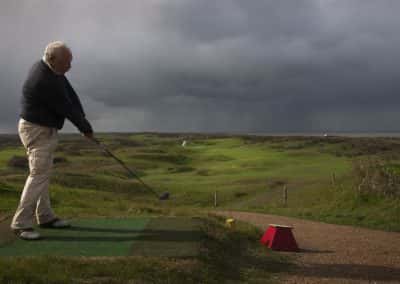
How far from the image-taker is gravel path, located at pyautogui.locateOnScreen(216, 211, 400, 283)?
313 inches

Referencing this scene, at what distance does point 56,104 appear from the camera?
25.3 feet

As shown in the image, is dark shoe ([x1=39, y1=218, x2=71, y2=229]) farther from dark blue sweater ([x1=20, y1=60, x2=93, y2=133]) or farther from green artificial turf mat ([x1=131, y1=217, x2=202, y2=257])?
dark blue sweater ([x1=20, y1=60, x2=93, y2=133])

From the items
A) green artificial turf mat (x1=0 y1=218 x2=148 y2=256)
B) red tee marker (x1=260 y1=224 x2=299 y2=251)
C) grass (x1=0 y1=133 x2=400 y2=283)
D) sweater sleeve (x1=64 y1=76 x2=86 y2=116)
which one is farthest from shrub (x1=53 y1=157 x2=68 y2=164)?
sweater sleeve (x1=64 y1=76 x2=86 y2=116)

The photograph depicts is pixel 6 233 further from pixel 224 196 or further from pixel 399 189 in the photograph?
pixel 224 196

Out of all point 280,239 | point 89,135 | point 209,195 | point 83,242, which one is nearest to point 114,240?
point 83,242

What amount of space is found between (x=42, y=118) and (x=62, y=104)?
34 centimetres

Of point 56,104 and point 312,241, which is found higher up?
point 56,104

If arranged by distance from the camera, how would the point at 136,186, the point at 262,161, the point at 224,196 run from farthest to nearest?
the point at 262,161
the point at 136,186
the point at 224,196

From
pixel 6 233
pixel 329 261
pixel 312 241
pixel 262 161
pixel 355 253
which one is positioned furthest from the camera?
pixel 262 161

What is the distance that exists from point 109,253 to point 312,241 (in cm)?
568

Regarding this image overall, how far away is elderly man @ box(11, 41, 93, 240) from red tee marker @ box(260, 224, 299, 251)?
3.83m

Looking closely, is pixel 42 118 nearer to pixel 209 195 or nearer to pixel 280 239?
pixel 280 239

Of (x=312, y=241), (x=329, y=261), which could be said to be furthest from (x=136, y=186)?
(x=329, y=261)

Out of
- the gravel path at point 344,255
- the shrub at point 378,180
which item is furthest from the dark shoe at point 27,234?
the shrub at point 378,180
